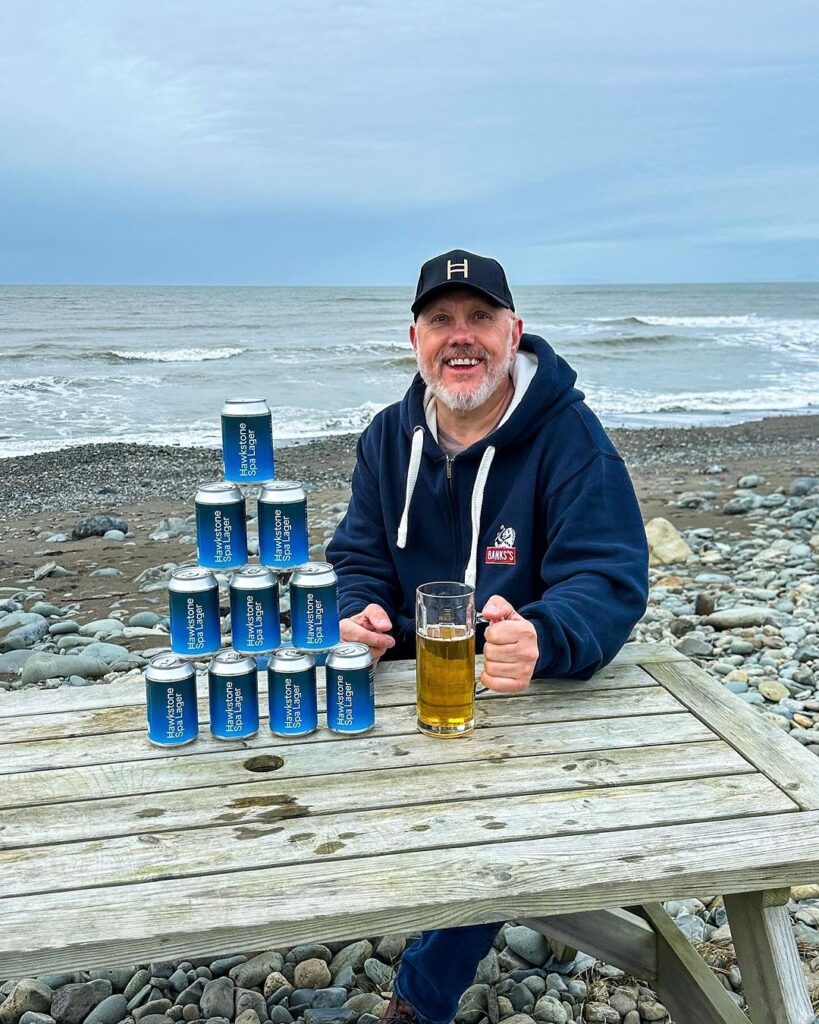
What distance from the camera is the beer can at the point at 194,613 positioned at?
212 cm

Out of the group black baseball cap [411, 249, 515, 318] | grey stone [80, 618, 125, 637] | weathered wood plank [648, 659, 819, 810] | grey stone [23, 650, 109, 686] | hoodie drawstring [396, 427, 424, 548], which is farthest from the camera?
grey stone [80, 618, 125, 637]

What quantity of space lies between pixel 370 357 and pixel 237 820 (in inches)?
932

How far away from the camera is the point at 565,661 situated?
2.45 metres

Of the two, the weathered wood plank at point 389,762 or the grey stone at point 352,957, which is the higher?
the weathered wood plank at point 389,762

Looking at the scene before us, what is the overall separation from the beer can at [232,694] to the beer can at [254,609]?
34mm

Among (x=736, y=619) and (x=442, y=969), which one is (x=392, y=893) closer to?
(x=442, y=969)

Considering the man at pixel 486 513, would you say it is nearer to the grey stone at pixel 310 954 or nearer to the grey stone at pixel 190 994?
the grey stone at pixel 310 954

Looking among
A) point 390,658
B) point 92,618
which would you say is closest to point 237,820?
point 390,658

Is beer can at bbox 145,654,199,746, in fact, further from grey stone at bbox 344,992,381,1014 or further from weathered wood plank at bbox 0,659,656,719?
grey stone at bbox 344,992,381,1014

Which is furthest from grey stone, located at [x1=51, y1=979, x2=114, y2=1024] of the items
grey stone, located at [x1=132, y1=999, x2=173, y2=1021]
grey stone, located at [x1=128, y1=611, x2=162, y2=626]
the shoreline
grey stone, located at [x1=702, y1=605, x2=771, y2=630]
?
the shoreline

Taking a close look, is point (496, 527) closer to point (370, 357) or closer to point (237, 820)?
point (237, 820)

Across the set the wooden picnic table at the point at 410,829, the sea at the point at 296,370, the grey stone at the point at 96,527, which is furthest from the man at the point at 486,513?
the sea at the point at 296,370

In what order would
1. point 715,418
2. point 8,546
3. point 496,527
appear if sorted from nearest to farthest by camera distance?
A: point 496,527 < point 8,546 < point 715,418

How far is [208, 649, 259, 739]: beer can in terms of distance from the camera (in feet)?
7.14
